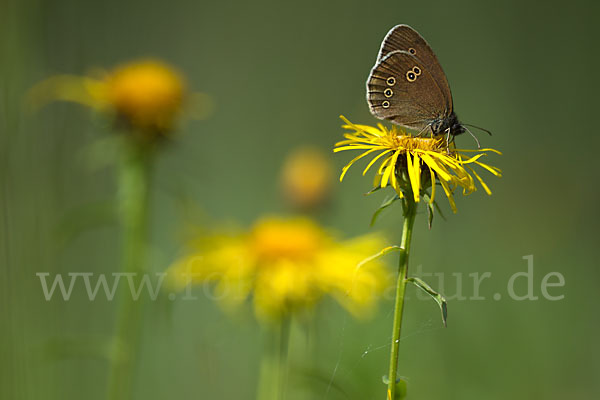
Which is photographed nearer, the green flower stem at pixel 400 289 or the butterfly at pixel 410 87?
the green flower stem at pixel 400 289

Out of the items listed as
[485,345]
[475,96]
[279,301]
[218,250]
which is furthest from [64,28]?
[475,96]

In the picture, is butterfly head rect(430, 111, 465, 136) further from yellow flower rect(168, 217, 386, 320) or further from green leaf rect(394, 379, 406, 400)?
green leaf rect(394, 379, 406, 400)

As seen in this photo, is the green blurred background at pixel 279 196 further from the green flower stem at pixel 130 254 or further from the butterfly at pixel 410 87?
the butterfly at pixel 410 87

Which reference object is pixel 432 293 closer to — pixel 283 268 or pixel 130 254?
pixel 283 268

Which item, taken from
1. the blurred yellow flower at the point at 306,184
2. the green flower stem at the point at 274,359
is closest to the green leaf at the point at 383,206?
the green flower stem at the point at 274,359

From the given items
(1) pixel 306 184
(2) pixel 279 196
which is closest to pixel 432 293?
(1) pixel 306 184

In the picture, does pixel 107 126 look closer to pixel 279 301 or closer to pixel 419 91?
pixel 279 301
